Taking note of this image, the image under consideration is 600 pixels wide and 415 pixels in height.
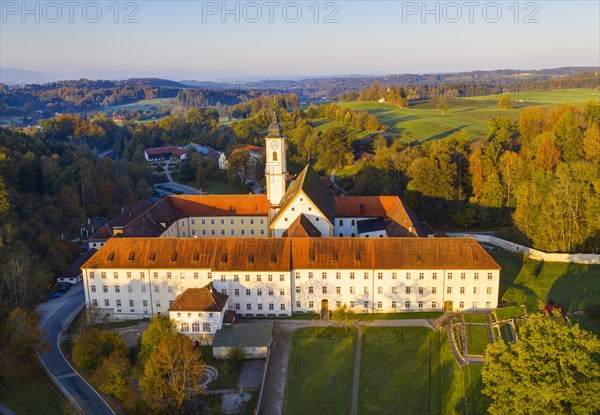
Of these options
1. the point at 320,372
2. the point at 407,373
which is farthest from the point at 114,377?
the point at 407,373

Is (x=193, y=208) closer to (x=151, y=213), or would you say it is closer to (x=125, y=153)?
(x=151, y=213)

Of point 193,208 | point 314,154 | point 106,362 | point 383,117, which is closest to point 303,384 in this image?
point 106,362

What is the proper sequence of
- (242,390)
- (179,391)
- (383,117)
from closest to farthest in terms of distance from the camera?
(179,391), (242,390), (383,117)

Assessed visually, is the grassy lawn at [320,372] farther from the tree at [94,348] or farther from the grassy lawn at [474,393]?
the tree at [94,348]

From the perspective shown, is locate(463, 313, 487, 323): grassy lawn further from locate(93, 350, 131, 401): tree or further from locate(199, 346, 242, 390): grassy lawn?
locate(93, 350, 131, 401): tree

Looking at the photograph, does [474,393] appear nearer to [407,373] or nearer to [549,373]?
[407,373]
